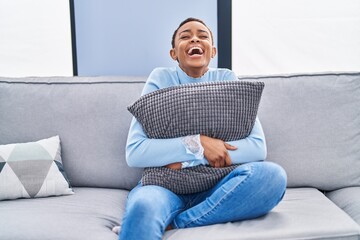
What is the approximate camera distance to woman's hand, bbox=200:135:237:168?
4.81ft

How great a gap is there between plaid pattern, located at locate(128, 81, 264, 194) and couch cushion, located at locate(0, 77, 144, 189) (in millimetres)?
285

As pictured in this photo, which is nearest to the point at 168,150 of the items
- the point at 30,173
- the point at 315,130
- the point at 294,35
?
the point at 30,173

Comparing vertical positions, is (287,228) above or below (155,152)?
below

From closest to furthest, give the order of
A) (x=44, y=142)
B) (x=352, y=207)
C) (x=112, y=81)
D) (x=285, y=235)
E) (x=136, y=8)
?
(x=285, y=235) → (x=352, y=207) → (x=44, y=142) → (x=112, y=81) → (x=136, y=8)

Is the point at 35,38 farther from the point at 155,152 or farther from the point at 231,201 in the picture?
the point at 231,201

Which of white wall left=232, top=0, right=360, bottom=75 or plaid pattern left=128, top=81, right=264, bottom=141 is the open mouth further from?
white wall left=232, top=0, right=360, bottom=75

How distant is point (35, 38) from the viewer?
222 cm

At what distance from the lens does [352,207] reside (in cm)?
148

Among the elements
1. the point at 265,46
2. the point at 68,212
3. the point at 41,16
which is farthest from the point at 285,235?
the point at 41,16

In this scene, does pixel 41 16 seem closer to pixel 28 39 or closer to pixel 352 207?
pixel 28 39

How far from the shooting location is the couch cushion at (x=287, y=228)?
4.00ft

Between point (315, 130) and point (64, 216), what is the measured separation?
107 cm

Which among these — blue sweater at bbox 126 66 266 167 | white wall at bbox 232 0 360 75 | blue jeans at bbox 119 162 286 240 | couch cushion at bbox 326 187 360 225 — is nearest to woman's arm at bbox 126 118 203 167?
blue sweater at bbox 126 66 266 167

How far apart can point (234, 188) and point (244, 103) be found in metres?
Answer: 0.34
